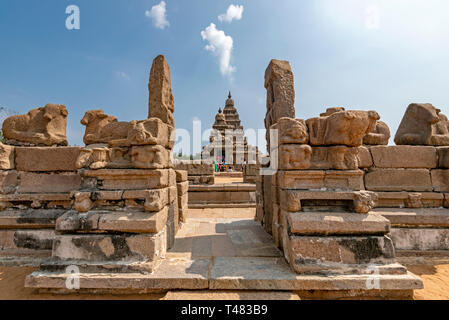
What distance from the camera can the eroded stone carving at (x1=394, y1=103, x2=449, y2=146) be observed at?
13.4ft

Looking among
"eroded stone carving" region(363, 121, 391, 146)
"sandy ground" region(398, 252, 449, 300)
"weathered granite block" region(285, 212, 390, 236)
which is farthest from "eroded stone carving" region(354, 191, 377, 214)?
"eroded stone carving" region(363, 121, 391, 146)

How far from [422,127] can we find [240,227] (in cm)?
419

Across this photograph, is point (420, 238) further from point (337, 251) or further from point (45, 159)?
point (45, 159)

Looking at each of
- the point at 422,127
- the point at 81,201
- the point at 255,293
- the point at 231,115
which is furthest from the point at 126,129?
the point at 231,115

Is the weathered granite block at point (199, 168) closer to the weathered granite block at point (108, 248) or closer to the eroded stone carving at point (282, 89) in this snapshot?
the eroded stone carving at point (282, 89)

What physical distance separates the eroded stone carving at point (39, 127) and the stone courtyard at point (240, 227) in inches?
0.8

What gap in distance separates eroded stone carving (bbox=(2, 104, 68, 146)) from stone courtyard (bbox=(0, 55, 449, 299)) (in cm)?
2

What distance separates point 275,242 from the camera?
341 centimetres

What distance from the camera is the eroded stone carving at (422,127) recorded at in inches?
161

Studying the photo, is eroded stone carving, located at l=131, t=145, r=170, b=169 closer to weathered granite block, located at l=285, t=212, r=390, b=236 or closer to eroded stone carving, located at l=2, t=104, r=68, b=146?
weathered granite block, located at l=285, t=212, r=390, b=236

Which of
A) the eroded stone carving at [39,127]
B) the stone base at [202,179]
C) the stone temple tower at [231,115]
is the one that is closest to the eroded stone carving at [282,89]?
the eroded stone carving at [39,127]
